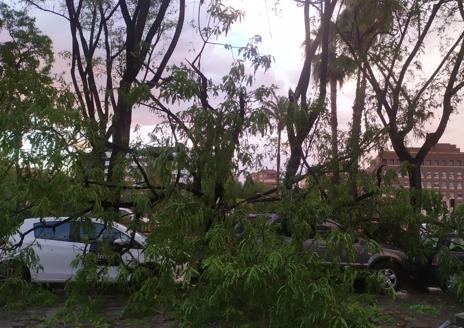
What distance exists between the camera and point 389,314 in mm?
9586

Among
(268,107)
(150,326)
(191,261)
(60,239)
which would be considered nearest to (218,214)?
(191,261)

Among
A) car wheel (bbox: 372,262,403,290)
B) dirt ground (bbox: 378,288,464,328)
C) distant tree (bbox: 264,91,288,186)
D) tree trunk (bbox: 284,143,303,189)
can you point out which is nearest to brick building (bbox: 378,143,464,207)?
car wheel (bbox: 372,262,403,290)

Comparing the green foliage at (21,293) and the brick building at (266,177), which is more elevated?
the brick building at (266,177)

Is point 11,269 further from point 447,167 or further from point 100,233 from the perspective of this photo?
point 447,167

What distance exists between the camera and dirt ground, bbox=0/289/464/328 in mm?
8141

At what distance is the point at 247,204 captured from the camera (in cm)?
617

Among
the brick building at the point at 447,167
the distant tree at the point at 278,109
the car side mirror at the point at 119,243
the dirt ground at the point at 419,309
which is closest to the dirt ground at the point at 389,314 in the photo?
the dirt ground at the point at 419,309

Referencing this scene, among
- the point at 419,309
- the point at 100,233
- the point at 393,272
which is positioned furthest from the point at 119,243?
the point at 393,272

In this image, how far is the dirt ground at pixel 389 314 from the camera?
8141 mm

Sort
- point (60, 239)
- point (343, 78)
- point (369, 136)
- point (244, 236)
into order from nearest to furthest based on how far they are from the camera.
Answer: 1. point (244, 236)
2. point (369, 136)
3. point (60, 239)
4. point (343, 78)

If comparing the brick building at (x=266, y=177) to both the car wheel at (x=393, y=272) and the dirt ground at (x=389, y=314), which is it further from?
the car wheel at (x=393, y=272)

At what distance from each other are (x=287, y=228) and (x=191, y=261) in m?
1.00

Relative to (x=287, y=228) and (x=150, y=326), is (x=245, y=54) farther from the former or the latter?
(x=150, y=326)

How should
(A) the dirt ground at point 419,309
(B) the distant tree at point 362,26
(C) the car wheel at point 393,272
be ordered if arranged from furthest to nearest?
(B) the distant tree at point 362,26 < (C) the car wheel at point 393,272 < (A) the dirt ground at point 419,309
